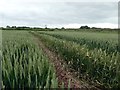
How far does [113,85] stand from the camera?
5512mm

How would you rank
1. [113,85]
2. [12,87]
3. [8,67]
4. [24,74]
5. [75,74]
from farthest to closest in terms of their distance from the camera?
[75,74] < [113,85] < [8,67] < [24,74] < [12,87]

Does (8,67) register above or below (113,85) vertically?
above

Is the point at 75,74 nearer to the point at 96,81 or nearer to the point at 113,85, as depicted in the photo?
the point at 96,81

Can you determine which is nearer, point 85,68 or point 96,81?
point 96,81

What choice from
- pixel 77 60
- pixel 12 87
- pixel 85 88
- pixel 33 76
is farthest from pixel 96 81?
pixel 12 87

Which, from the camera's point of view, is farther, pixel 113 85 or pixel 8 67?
pixel 113 85

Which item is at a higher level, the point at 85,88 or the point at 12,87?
the point at 12,87

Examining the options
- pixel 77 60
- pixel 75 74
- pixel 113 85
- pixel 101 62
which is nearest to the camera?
pixel 113 85

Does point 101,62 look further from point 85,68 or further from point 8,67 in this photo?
point 8,67

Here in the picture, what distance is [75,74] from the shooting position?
7383 mm

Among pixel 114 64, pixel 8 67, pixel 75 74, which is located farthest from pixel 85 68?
pixel 8 67

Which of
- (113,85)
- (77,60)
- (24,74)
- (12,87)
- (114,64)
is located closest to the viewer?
(12,87)

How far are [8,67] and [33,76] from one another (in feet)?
1.65

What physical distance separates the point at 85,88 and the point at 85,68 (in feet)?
6.20
